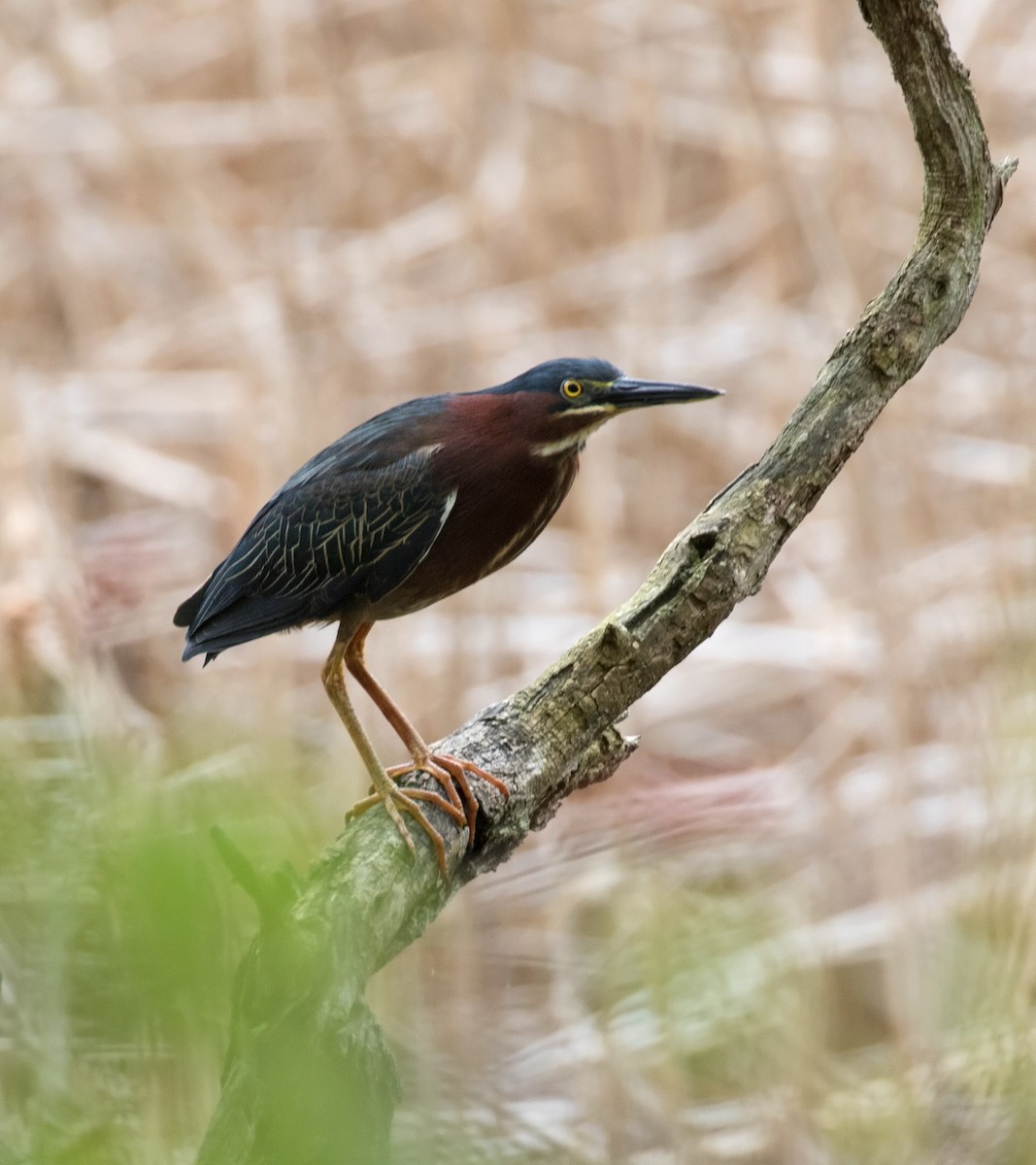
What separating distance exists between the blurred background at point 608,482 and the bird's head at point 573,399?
60cm

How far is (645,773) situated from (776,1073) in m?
1.37

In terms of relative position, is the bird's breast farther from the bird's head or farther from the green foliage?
the green foliage

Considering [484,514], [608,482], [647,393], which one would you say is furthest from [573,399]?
[608,482]

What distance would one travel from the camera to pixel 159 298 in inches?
219

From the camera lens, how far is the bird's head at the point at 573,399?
2.24 metres

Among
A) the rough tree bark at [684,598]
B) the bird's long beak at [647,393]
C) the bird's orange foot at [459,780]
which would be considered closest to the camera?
the rough tree bark at [684,598]

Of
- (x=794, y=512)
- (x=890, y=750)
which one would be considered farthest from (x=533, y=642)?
(x=794, y=512)

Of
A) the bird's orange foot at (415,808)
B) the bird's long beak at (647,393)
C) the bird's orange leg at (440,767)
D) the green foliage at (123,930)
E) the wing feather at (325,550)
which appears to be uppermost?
the bird's long beak at (647,393)

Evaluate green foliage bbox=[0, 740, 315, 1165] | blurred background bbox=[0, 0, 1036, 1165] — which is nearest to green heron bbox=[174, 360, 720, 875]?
blurred background bbox=[0, 0, 1036, 1165]

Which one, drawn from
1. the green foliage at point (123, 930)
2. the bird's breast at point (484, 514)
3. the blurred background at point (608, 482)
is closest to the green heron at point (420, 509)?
the bird's breast at point (484, 514)

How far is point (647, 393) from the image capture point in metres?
2.21

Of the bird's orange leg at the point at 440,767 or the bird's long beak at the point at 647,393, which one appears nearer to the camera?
the bird's orange leg at the point at 440,767

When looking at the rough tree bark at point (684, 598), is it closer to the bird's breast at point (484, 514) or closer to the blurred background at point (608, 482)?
the blurred background at point (608, 482)

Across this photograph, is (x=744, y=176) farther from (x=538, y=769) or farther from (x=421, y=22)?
(x=538, y=769)
